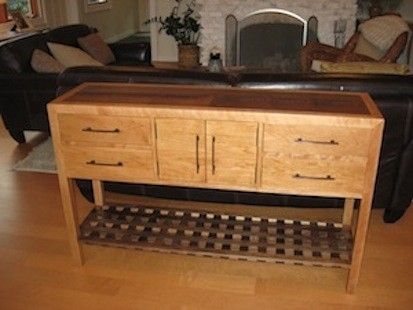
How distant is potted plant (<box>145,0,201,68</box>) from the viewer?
5918 millimetres

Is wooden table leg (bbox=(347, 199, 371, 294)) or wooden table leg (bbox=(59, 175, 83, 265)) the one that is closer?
wooden table leg (bbox=(347, 199, 371, 294))

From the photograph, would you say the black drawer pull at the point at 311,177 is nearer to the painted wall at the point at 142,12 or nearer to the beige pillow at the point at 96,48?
the beige pillow at the point at 96,48

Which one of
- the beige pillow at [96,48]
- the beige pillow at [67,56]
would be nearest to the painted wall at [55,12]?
the beige pillow at [96,48]

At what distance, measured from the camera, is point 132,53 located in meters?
4.66

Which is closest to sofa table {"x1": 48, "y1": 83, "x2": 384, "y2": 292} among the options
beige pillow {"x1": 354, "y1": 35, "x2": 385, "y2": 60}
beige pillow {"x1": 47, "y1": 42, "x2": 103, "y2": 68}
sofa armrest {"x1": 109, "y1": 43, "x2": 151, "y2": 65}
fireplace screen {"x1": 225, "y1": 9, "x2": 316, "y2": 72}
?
beige pillow {"x1": 47, "y1": 42, "x2": 103, "y2": 68}

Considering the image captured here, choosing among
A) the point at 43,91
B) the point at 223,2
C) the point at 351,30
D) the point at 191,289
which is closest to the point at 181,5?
the point at 223,2

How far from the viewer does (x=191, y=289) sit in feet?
6.32

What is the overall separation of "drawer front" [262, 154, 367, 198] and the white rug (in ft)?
6.43

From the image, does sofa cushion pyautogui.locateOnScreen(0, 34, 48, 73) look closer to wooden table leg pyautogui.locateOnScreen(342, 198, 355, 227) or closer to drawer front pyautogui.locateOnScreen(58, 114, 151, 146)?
drawer front pyautogui.locateOnScreen(58, 114, 151, 146)

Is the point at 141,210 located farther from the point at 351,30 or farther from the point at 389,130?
the point at 351,30

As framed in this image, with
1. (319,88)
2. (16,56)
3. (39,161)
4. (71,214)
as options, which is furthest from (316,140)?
(16,56)

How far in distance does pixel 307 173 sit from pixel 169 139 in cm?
57

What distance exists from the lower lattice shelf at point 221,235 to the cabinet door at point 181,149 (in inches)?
14.5

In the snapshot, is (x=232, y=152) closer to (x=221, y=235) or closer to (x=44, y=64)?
(x=221, y=235)
